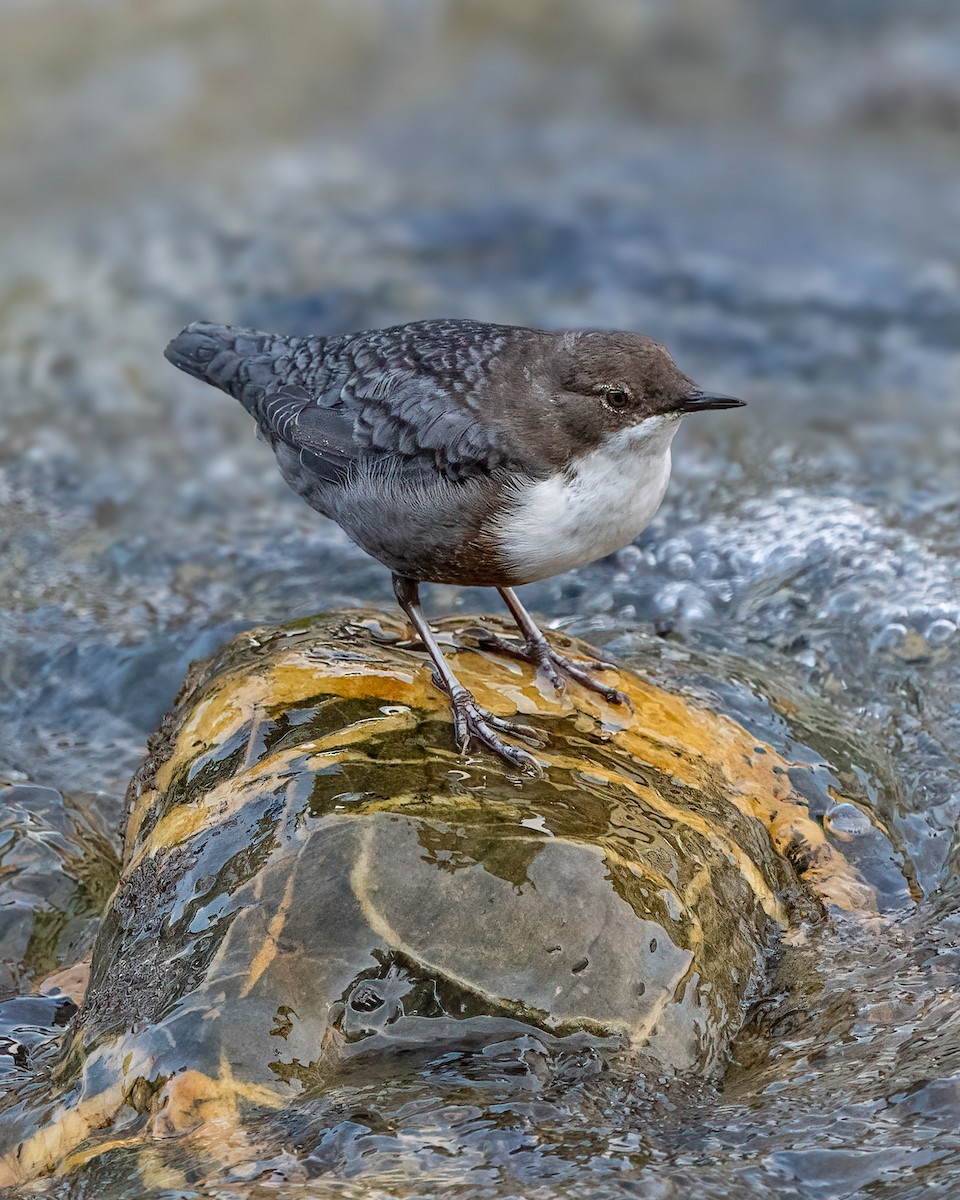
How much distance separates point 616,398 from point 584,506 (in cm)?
32

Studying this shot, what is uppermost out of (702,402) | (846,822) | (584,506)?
(702,402)

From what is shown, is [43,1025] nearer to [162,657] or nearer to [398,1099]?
[398,1099]

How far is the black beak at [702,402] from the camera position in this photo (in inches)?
145

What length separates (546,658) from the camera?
4359 mm

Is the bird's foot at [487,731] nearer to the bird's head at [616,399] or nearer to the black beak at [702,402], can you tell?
the bird's head at [616,399]

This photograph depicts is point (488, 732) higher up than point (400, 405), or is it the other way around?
point (400, 405)

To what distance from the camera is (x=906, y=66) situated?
11.2 m

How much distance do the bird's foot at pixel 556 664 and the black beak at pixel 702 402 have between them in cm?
87

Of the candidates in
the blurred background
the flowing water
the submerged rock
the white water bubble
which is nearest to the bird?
the submerged rock

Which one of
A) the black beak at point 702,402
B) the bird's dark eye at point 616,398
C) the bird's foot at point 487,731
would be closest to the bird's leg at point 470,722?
the bird's foot at point 487,731

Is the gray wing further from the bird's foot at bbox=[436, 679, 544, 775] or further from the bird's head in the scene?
the bird's foot at bbox=[436, 679, 544, 775]

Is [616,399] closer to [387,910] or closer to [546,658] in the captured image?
A: [546,658]

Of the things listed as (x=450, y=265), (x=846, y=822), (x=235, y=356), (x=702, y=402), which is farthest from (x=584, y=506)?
(x=450, y=265)

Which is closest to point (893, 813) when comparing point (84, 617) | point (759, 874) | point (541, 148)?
point (759, 874)
